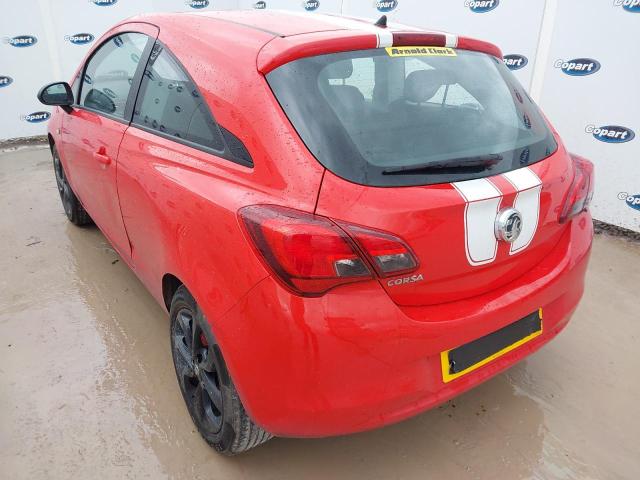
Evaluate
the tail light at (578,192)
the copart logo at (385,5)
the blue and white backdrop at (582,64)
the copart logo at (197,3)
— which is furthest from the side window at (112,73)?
the copart logo at (197,3)

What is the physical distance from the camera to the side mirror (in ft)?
9.63

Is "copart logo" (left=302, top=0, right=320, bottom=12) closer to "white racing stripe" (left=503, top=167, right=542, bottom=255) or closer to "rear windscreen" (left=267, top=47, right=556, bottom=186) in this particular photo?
"rear windscreen" (left=267, top=47, right=556, bottom=186)

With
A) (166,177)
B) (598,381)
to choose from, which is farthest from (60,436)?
(598,381)

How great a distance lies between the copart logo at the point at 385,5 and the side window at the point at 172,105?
3942 millimetres

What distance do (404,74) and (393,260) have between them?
74 centimetres

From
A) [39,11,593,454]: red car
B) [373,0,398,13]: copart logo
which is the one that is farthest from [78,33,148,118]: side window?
[373,0,398,13]: copart logo

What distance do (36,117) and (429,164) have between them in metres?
7.10

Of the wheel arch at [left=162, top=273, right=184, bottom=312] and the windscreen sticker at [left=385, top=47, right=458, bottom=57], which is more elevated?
the windscreen sticker at [left=385, top=47, right=458, bottom=57]

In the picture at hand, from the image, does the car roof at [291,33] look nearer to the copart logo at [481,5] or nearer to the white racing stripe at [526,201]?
the white racing stripe at [526,201]

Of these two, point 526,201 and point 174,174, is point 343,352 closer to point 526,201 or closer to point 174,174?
point 526,201

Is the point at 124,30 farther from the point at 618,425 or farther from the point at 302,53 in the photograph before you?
the point at 618,425

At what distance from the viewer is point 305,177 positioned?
4.53 ft

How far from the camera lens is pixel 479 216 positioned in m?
1.45

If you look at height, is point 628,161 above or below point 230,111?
below
